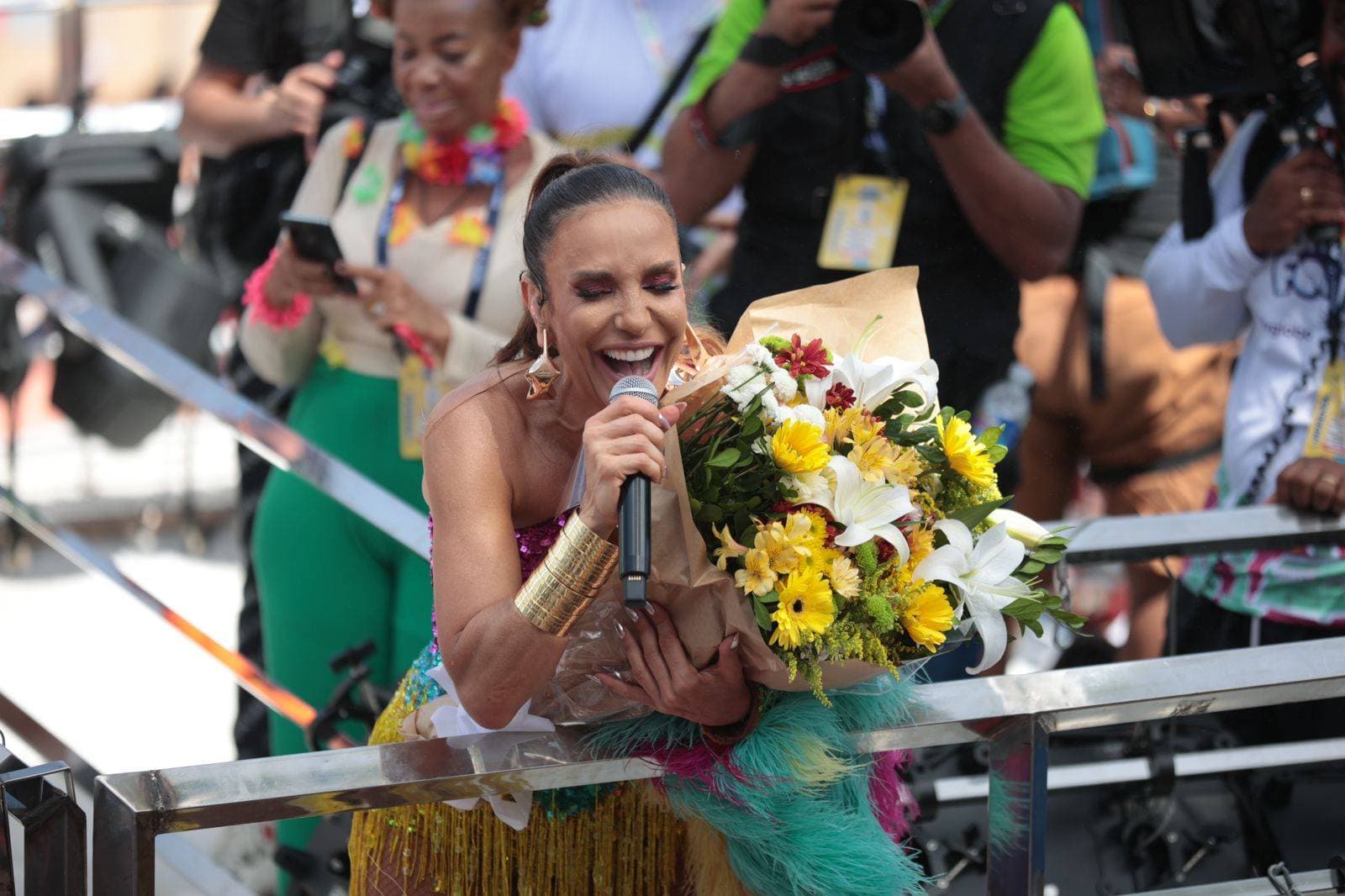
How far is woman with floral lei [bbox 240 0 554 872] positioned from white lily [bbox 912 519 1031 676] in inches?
59.1

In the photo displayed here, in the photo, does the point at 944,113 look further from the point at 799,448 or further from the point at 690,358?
the point at 799,448

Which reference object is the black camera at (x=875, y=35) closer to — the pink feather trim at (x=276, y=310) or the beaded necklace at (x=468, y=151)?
the beaded necklace at (x=468, y=151)

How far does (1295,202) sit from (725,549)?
5.95 ft

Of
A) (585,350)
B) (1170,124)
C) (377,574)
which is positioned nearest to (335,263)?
(377,574)

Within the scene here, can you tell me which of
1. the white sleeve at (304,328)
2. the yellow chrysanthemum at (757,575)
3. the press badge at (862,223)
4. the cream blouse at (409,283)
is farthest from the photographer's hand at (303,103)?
the yellow chrysanthemum at (757,575)

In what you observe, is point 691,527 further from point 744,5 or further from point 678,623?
point 744,5

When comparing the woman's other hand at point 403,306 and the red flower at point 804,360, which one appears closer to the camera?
the red flower at point 804,360

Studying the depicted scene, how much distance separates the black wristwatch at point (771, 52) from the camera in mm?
3039

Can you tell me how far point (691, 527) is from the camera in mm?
1691

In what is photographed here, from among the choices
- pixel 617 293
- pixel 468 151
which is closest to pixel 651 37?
pixel 468 151

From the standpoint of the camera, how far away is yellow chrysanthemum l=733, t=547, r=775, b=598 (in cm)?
167

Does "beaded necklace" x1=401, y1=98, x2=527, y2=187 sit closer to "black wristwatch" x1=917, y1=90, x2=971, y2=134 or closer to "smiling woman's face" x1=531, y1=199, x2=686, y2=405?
"black wristwatch" x1=917, y1=90, x2=971, y2=134

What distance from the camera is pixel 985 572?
1810 millimetres

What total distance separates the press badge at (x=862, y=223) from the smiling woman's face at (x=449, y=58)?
31.2 inches
